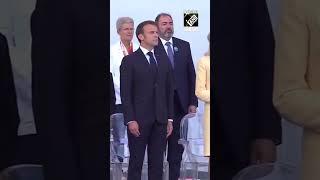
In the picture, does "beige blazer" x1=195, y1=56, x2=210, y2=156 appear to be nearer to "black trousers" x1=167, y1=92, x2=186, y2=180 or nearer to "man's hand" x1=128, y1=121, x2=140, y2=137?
"black trousers" x1=167, y1=92, x2=186, y2=180

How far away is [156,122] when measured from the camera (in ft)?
9.44

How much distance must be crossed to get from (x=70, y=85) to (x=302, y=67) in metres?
1.11

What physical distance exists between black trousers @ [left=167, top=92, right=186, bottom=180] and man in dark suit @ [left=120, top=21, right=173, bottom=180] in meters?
0.03

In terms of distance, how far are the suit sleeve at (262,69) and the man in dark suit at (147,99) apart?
728 mm

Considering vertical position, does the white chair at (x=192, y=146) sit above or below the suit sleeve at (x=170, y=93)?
below

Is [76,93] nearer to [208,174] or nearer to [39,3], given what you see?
[39,3]

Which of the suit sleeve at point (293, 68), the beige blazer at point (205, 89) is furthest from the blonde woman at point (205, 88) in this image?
the suit sleeve at point (293, 68)

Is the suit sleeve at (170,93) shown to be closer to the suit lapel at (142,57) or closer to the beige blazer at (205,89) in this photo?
the suit lapel at (142,57)

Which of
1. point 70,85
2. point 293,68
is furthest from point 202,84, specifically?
point 293,68

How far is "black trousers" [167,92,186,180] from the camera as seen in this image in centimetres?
270

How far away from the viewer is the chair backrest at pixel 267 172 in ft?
7.09

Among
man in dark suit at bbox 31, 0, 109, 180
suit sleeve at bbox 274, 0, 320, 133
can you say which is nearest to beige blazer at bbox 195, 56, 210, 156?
man in dark suit at bbox 31, 0, 109, 180

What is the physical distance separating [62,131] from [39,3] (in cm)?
49

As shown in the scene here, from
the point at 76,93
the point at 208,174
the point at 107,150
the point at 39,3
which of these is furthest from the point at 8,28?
the point at 208,174
